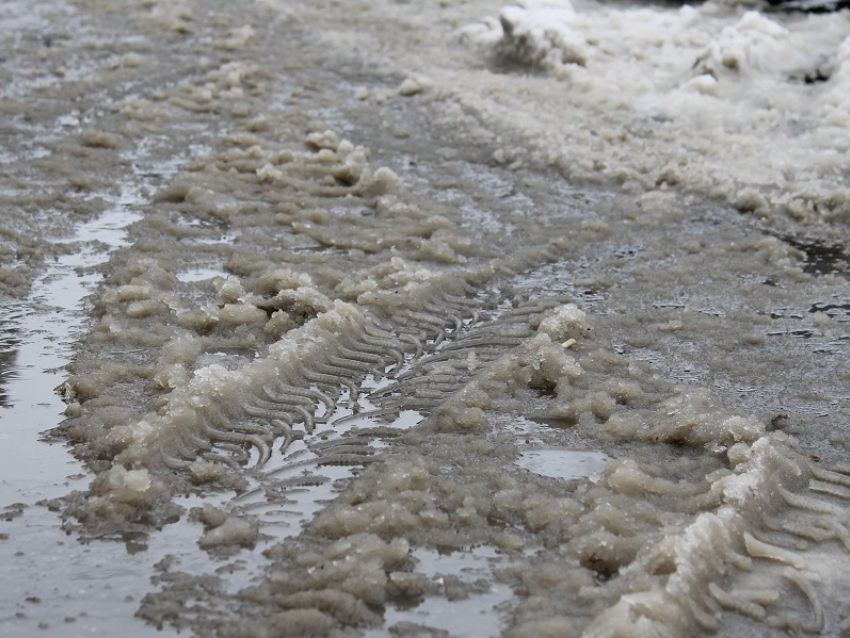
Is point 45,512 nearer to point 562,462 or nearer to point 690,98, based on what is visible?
point 562,462

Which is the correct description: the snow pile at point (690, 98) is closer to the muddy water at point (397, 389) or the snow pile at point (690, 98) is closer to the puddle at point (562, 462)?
the muddy water at point (397, 389)

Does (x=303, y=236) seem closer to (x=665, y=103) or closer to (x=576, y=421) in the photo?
(x=576, y=421)

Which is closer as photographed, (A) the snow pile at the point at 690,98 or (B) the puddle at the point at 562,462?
(B) the puddle at the point at 562,462

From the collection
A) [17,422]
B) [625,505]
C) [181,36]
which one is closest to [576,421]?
[625,505]

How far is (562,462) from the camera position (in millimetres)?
2859

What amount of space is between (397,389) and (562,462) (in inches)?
25.3

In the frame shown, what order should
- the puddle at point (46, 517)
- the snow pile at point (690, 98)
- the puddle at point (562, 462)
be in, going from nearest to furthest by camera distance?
the puddle at point (46, 517), the puddle at point (562, 462), the snow pile at point (690, 98)

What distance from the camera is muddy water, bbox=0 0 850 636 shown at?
234 centimetres

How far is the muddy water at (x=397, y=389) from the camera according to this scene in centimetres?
234

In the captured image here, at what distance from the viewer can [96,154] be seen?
17.1 ft

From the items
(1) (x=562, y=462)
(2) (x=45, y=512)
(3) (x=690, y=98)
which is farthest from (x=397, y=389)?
(3) (x=690, y=98)

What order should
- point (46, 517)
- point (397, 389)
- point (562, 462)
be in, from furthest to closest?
point (397, 389) < point (562, 462) < point (46, 517)

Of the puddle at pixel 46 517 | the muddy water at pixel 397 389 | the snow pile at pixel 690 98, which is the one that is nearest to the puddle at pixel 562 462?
the muddy water at pixel 397 389

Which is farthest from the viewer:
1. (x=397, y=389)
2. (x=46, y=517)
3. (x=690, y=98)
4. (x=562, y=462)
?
(x=690, y=98)
